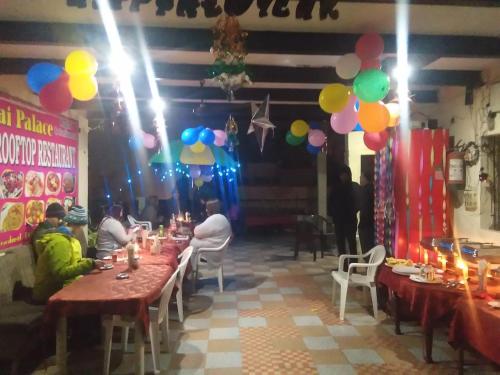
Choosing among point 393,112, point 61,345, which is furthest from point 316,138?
point 61,345

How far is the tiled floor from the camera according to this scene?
3.56m

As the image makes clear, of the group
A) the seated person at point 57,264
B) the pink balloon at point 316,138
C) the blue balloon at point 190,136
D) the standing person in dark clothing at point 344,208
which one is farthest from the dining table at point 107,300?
the pink balloon at point 316,138

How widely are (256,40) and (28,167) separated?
3.05m

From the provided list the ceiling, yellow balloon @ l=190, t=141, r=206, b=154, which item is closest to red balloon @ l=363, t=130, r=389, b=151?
the ceiling

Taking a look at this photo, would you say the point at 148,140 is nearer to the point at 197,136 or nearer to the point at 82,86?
the point at 197,136

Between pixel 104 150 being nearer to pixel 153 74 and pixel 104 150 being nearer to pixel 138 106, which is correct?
pixel 138 106

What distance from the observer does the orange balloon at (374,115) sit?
4.38 m

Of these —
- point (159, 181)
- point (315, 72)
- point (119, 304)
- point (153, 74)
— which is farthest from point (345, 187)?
point (159, 181)

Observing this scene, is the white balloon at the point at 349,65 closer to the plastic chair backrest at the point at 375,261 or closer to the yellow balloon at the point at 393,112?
the yellow balloon at the point at 393,112

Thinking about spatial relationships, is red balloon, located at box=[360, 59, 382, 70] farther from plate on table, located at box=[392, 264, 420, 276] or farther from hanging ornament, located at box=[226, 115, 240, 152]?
hanging ornament, located at box=[226, 115, 240, 152]

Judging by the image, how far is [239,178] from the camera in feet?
44.0

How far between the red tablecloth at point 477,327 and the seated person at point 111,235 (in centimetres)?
366

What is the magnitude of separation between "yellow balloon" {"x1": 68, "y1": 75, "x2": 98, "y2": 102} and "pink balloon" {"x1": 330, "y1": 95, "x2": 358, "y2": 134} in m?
2.67

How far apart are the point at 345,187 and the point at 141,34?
3.90m
